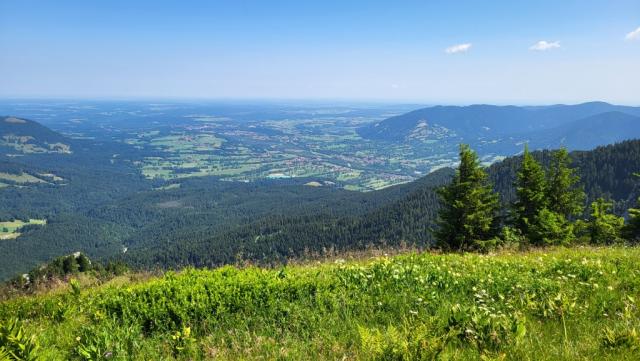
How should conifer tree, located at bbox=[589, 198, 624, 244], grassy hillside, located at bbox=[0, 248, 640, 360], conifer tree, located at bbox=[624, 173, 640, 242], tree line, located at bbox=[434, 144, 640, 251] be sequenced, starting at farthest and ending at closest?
1. tree line, located at bbox=[434, 144, 640, 251]
2. conifer tree, located at bbox=[589, 198, 624, 244]
3. conifer tree, located at bbox=[624, 173, 640, 242]
4. grassy hillside, located at bbox=[0, 248, 640, 360]

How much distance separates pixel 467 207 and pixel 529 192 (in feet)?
19.3

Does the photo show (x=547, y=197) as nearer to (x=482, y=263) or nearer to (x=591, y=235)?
(x=591, y=235)

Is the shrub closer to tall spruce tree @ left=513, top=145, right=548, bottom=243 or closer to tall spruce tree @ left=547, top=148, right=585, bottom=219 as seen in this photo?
tall spruce tree @ left=513, top=145, right=548, bottom=243

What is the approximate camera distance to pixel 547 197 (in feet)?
110

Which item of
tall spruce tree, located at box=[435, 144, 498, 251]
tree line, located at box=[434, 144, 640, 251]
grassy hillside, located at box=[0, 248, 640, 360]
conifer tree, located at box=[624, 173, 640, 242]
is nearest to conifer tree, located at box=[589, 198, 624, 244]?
tree line, located at box=[434, 144, 640, 251]

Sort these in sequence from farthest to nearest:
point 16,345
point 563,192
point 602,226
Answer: point 563,192, point 602,226, point 16,345

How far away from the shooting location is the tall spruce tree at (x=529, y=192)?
105 feet

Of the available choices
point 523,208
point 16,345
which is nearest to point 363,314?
point 16,345

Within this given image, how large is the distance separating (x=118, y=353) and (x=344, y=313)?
3578 mm

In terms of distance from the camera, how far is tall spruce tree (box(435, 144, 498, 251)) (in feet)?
99.0

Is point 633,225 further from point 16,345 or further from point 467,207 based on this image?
point 16,345

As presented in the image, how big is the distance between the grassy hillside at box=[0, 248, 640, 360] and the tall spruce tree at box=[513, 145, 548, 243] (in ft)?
77.4

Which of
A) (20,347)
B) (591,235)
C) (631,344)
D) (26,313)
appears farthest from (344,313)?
(591,235)

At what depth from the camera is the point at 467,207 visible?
30.6m
